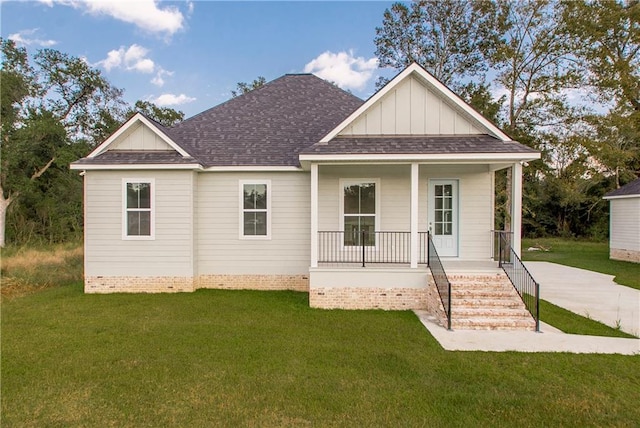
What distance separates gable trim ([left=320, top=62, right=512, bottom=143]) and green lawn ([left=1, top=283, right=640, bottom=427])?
4.88m

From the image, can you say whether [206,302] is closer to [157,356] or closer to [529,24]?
[157,356]

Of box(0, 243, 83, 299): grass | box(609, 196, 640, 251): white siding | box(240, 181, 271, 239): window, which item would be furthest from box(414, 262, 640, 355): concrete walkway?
box(0, 243, 83, 299): grass

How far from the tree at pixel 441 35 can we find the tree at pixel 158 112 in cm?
1818

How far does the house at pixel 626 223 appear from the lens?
15.4 m

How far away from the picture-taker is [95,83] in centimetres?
2669

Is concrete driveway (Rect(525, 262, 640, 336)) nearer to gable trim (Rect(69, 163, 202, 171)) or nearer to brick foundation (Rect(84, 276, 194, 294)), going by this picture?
brick foundation (Rect(84, 276, 194, 294))

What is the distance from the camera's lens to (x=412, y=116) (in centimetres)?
878

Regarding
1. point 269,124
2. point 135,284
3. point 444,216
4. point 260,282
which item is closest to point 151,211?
point 135,284

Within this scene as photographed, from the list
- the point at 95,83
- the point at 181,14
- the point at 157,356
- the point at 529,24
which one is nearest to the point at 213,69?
the point at 181,14

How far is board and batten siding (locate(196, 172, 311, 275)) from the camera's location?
1000cm

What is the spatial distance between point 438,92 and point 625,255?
14.6 metres

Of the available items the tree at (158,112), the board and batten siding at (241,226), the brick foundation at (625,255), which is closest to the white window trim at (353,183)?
the board and batten siding at (241,226)

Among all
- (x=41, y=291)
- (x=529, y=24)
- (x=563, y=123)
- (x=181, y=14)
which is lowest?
(x=41, y=291)

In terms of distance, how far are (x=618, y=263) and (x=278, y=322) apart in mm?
16643
